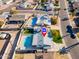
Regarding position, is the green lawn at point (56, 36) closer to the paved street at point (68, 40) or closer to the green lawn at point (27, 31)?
the paved street at point (68, 40)

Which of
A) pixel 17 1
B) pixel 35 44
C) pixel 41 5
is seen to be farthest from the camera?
pixel 17 1

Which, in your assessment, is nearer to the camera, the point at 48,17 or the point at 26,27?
the point at 26,27

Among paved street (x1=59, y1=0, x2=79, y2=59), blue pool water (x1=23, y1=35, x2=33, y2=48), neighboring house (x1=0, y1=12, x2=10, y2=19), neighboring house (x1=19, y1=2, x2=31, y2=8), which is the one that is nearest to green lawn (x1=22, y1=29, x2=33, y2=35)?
blue pool water (x1=23, y1=35, x2=33, y2=48)

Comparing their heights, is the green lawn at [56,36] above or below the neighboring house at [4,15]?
below

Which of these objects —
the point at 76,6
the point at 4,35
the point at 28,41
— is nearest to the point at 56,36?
the point at 28,41

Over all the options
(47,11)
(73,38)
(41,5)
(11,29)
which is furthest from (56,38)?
(41,5)

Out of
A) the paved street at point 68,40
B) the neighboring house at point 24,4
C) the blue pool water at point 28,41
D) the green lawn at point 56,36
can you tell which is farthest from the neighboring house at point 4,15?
the green lawn at point 56,36

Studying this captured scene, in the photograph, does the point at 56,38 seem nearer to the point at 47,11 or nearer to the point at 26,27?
the point at 26,27

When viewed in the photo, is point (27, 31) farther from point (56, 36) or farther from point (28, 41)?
point (56, 36)
